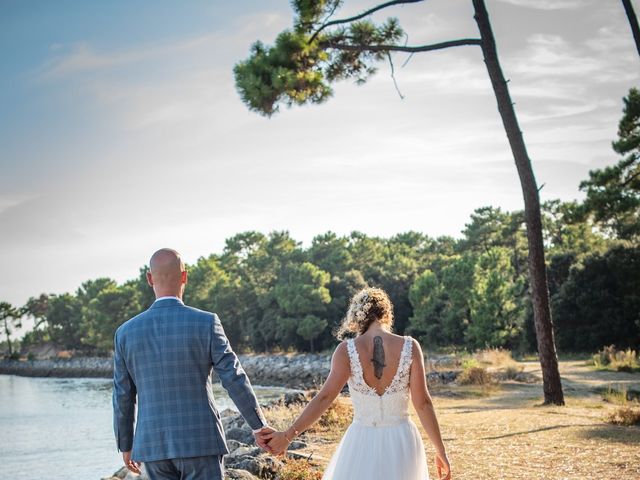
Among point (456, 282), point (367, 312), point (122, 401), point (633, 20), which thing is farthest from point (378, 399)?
point (456, 282)

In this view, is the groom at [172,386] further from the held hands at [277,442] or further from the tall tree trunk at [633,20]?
the tall tree trunk at [633,20]

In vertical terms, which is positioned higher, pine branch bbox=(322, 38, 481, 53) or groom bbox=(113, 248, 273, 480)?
pine branch bbox=(322, 38, 481, 53)

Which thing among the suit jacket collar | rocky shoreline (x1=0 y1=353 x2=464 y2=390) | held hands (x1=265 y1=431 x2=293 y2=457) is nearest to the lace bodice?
held hands (x1=265 y1=431 x2=293 y2=457)

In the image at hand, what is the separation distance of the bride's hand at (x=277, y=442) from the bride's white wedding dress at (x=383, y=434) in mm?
413

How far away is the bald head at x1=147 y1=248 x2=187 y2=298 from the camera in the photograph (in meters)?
4.29

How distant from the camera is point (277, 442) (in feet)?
15.6

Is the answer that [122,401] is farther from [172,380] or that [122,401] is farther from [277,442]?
[277,442]

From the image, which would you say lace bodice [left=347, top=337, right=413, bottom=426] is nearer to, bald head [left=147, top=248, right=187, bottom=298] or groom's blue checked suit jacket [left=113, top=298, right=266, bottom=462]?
groom's blue checked suit jacket [left=113, top=298, right=266, bottom=462]

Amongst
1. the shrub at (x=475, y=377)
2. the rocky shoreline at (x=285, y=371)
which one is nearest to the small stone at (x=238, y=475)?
the shrub at (x=475, y=377)

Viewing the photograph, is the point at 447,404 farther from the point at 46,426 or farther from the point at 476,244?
the point at 476,244

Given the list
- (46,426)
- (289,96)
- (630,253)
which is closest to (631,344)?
(630,253)

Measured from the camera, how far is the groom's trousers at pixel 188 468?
13.4 ft

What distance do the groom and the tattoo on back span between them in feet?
2.70

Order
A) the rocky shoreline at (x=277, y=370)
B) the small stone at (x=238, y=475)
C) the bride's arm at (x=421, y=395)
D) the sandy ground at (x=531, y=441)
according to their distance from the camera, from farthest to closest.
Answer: the rocky shoreline at (x=277, y=370) < the sandy ground at (x=531, y=441) < the small stone at (x=238, y=475) < the bride's arm at (x=421, y=395)
